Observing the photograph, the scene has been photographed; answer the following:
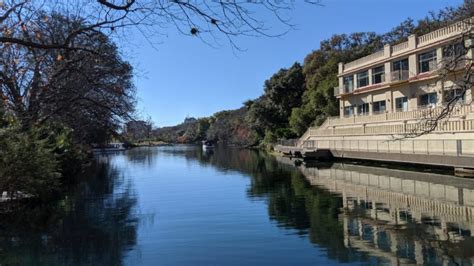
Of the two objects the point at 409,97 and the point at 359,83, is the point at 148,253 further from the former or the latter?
the point at 359,83

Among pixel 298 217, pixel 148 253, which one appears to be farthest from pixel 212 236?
pixel 298 217

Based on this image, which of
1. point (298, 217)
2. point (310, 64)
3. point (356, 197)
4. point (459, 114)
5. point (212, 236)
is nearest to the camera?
point (212, 236)

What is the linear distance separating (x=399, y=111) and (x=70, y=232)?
36.0 m

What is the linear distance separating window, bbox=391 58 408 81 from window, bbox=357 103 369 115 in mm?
6872

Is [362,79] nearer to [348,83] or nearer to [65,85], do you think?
[348,83]

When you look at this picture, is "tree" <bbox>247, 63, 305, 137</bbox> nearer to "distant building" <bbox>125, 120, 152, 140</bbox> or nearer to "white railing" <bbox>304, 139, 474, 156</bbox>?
"white railing" <bbox>304, 139, 474, 156</bbox>

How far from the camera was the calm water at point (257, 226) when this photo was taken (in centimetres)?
1129

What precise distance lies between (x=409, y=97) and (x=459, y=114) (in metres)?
13.6

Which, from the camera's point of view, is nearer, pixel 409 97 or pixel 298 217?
pixel 298 217

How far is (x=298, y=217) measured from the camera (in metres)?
16.5

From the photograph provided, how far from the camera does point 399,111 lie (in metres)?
44.8

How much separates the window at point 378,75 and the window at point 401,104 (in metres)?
2.77

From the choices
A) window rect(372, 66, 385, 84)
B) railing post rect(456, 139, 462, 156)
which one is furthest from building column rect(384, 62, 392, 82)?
railing post rect(456, 139, 462, 156)

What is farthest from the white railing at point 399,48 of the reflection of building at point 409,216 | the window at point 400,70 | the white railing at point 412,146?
the reflection of building at point 409,216
